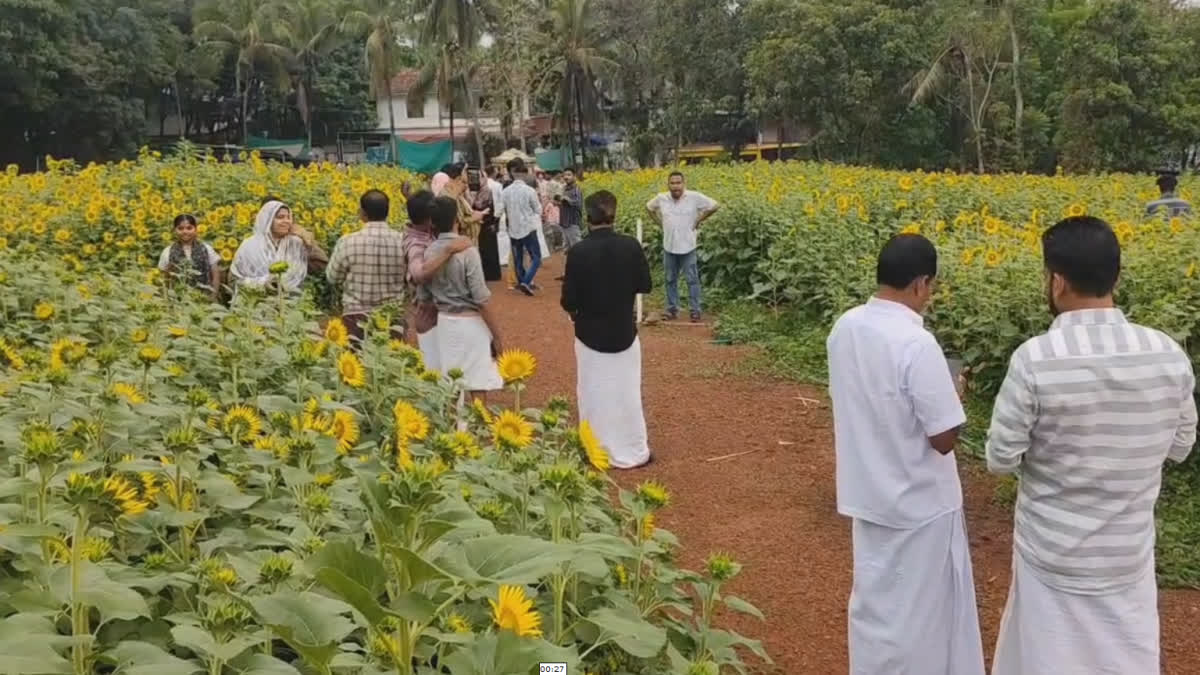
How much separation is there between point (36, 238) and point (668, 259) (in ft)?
15.9

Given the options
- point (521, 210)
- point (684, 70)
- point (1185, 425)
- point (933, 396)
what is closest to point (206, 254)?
point (933, 396)

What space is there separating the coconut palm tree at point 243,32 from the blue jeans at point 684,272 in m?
33.8

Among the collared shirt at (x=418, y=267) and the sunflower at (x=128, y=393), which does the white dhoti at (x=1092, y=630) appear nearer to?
the sunflower at (x=128, y=393)

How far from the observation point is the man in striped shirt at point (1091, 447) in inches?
91.4

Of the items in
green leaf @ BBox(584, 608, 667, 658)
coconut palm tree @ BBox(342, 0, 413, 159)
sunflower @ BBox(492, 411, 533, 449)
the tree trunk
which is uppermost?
coconut palm tree @ BBox(342, 0, 413, 159)

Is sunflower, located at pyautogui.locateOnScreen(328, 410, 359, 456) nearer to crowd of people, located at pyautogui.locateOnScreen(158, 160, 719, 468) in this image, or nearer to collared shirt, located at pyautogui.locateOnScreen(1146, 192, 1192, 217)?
crowd of people, located at pyautogui.locateOnScreen(158, 160, 719, 468)

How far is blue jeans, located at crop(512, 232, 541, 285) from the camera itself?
448 inches

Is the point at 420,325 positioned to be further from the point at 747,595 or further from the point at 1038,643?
the point at 1038,643

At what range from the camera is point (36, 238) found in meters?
7.25

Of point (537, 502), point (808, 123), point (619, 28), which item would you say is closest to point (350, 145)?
point (619, 28)

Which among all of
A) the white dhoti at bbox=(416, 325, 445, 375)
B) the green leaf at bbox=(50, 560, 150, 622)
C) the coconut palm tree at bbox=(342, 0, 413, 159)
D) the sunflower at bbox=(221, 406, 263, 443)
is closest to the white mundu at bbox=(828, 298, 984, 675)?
the sunflower at bbox=(221, 406, 263, 443)

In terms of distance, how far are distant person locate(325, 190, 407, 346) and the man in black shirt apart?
0.86 meters

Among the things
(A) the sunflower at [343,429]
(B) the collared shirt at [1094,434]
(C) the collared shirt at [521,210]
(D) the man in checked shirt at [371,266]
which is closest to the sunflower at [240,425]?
(A) the sunflower at [343,429]

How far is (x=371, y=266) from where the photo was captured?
17.6 feet
